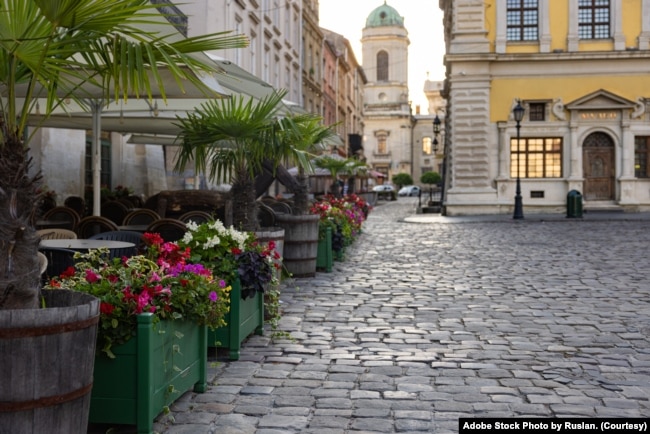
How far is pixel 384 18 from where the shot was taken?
98.6 meters

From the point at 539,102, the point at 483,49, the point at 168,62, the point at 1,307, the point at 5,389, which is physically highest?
the point at 483,49

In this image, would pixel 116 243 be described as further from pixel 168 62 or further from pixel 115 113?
pixel 115 113

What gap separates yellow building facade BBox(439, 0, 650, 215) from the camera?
31.7m

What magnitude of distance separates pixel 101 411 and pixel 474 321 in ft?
14.3

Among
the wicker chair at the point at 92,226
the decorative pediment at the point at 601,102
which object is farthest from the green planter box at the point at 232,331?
the decorative pediment at the point at 601,102

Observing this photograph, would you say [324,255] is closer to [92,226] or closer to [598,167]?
[92,226]

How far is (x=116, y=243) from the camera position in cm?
623

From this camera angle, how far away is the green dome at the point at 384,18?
97.6 meters

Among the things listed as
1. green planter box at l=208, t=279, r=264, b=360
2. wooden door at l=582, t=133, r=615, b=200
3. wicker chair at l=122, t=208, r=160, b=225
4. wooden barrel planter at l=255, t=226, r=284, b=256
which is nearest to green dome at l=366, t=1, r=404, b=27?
wooden door at l=582, t=133, r=615, b=200

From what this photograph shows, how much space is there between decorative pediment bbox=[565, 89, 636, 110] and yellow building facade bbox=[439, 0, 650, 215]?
42 millimetres

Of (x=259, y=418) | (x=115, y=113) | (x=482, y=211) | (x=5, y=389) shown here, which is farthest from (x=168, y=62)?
(x=482, y=211)

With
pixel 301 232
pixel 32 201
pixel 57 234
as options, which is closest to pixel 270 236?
pixel 57 234

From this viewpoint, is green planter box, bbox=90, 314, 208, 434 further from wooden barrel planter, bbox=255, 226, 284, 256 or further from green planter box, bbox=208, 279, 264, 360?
wooden barrel planter, bbox=255, 226, 284, 256

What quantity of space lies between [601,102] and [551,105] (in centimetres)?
203
